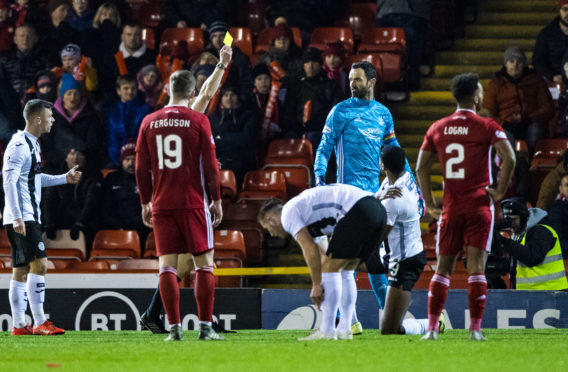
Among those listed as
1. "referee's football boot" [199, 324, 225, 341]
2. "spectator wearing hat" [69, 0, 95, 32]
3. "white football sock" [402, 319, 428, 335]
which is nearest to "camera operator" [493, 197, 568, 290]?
"white football sock" [402, 319, 428, 335]

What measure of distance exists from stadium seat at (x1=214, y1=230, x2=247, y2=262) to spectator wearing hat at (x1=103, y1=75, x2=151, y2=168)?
251cm

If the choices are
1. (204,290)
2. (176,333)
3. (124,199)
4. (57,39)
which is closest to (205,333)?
(176,333)

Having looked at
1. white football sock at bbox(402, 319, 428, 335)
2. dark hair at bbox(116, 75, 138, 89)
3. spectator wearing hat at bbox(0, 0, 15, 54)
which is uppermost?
spectator wearing hat at bbox(0, 0, 15, 54)

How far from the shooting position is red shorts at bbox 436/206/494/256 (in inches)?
316

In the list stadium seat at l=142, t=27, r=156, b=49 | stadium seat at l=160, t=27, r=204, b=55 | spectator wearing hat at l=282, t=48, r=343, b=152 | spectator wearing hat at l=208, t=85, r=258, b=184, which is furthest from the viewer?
stadium seat at l=142, t=27, r=156, b=49

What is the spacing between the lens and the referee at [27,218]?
10.0 meters

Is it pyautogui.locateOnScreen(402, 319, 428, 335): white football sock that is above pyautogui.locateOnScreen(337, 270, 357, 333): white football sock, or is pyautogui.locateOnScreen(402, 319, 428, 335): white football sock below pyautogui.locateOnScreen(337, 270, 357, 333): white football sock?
below

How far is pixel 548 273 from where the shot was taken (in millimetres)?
11180

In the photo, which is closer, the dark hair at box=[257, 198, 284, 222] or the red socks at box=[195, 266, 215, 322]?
the red socks at box=[195, 266, 215, 322]

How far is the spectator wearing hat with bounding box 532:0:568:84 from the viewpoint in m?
15.3

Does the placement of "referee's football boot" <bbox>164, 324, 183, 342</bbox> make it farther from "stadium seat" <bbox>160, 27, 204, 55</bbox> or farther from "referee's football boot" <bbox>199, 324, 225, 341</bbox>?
"stadium seat" <bbox>160, 27, 204, 55</bbox>

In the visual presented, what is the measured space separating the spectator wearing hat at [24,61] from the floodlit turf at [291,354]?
8.17 meters

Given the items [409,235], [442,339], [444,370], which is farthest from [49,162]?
[444,370]

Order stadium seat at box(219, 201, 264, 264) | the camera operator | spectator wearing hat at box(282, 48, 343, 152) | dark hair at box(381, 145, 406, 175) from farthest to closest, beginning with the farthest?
spectator wearing hat at box(282, 48, 343, 152), stadium seat at box(219, 201, 264, 264), the camera operator, dark hair at box(381, 145, 406, 175)
